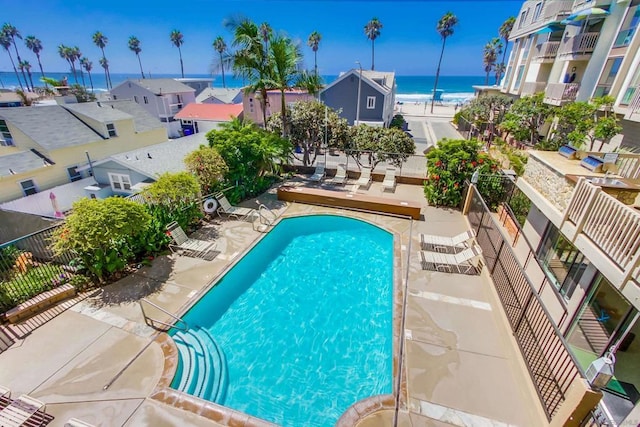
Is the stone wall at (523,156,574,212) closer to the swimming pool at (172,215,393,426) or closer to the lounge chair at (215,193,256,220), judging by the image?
the swimming pool at (172,215,393,426)

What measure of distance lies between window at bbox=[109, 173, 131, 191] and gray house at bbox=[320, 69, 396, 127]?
21.6 meters

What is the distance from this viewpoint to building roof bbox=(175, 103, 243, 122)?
37.7 metres

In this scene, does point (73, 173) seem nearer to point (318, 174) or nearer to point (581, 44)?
point (318, 174)

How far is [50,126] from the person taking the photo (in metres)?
20.5

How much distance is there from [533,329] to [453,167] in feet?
28.9

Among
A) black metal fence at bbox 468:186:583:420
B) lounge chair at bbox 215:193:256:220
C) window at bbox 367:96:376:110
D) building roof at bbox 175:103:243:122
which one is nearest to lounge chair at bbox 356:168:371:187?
lounge chair at bbox 215:193:256:220

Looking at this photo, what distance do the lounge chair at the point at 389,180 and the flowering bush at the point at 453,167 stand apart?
7.39 feet

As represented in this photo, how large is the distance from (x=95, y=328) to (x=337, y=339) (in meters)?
6.36

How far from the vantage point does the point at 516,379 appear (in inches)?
247

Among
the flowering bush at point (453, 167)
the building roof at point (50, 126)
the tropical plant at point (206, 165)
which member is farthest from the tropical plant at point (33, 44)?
the flowering bush at point (453, 167)

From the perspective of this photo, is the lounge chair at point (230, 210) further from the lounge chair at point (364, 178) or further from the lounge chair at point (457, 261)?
the lounge chair at point (457, 261)

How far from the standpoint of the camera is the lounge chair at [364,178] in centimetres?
1717

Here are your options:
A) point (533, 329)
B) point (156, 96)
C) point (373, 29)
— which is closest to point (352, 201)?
point (533, 329)

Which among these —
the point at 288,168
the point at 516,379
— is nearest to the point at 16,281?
the point at 516,379
